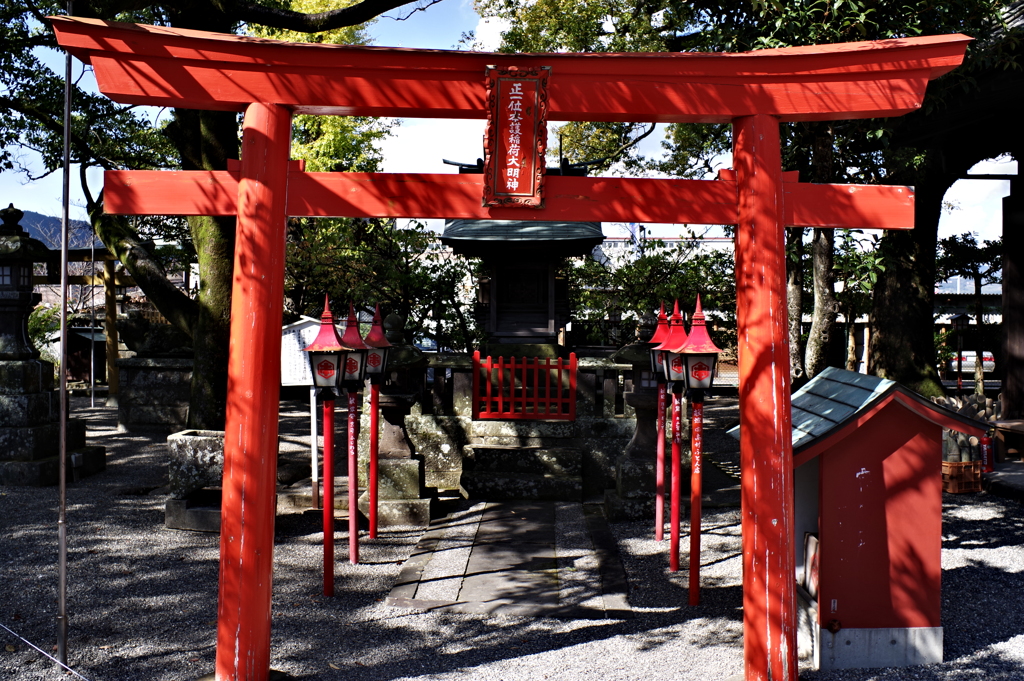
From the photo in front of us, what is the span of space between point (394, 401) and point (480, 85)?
4.74 m

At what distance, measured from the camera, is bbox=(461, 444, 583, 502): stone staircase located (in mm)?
9797

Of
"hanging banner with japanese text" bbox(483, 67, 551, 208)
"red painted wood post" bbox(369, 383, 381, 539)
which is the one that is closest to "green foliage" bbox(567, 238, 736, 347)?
"red painted wood post" bbox(369, 383, 381, 539)

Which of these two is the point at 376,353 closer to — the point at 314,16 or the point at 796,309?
the point at 314,16

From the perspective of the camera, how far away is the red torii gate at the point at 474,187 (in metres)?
4.46

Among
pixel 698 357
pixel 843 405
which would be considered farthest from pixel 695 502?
pixel 843 405

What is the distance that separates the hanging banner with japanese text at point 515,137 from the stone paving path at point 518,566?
336 cm

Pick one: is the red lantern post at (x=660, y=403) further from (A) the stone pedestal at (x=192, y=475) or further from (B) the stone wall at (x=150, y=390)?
(B) the stone wall at (x=150, y=390)

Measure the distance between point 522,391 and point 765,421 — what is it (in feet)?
19.7

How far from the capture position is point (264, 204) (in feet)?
15.0

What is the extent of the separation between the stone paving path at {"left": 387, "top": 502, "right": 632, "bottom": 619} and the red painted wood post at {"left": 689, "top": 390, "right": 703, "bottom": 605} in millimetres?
601

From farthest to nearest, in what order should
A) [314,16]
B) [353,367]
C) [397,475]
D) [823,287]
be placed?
[823,287], [314,16], [397,475], [353,367]

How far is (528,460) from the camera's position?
10.1m

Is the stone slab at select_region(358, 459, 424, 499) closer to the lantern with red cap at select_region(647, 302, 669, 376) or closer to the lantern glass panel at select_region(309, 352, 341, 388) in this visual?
the lantern glass panel at select_region(309, 352, 341, 388)

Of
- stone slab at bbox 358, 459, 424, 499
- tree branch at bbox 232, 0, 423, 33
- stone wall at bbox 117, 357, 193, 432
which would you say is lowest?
stone slab at bbox 358, 459, 424, 499
